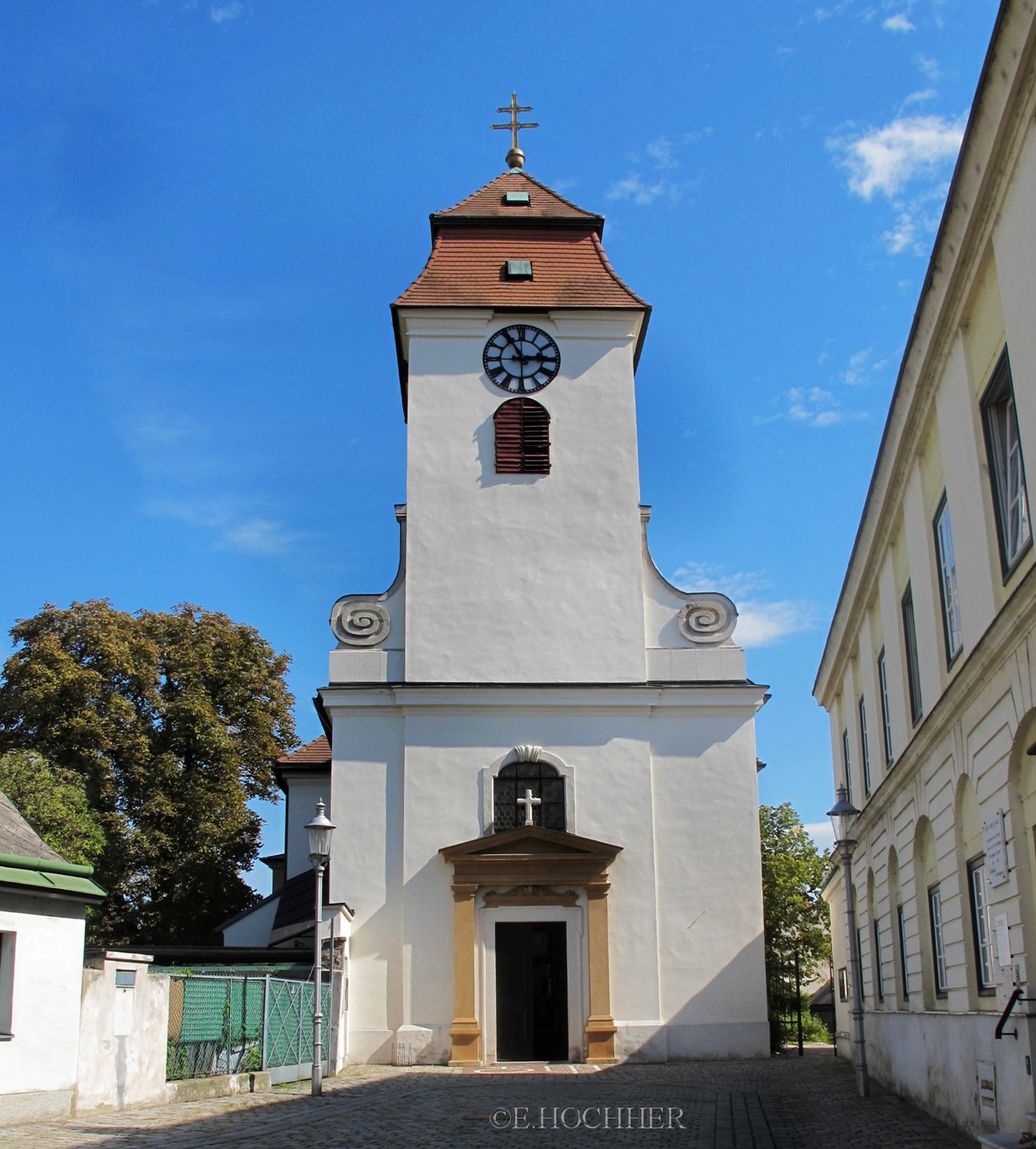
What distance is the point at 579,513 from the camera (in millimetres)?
26109

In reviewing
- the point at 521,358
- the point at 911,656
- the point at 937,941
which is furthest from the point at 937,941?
the point at 521,358

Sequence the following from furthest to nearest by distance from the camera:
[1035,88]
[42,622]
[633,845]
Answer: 1. [42,622]
2. [633,845]
3. [1035,88]

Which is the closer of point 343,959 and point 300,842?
point 343,959

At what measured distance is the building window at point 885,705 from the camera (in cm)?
1805

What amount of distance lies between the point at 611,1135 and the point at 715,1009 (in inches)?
461

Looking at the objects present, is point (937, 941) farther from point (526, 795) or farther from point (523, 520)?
point (523, 520)

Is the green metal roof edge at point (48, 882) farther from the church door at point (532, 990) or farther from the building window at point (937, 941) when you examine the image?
the church door at point (532, 990)

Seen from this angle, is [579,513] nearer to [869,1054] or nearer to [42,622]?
[869,1054]

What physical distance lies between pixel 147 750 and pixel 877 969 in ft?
71.7

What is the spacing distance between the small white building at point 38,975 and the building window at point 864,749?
494 inches

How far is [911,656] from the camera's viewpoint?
16.2 metres

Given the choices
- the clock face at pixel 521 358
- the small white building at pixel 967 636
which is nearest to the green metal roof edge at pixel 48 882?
the small white building at pixel 967 636

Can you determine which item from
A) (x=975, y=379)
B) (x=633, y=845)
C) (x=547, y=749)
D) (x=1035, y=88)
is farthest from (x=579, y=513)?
(x=1035, y=88)

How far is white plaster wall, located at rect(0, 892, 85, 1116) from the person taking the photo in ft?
38.3
